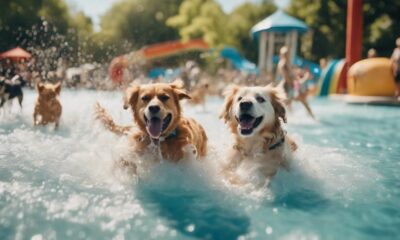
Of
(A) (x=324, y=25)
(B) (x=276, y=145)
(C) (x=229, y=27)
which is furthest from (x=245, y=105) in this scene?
(C) (x=229, y=27)

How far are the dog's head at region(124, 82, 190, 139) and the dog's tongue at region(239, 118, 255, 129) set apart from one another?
70cm

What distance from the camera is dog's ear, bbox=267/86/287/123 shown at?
184 inches

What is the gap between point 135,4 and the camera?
54188 millimetres

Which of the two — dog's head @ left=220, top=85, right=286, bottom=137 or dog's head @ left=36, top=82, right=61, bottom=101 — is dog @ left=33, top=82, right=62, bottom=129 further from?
dog's head @ left=220, top=85, right=286, bottom=137

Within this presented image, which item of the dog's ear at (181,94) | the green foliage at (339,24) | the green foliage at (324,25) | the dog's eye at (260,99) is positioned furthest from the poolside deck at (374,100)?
the green foliage at (324,25)

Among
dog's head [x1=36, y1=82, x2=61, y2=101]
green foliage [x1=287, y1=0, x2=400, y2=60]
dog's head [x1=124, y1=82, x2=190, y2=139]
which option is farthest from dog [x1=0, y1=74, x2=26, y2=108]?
green foliage [x1=287, y1=0, x2=400, y2=60]

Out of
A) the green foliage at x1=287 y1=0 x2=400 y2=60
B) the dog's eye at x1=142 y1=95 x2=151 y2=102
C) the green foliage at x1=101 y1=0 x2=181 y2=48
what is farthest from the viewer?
the green foliage at x1=101 y1=0 x2=181 y2=48

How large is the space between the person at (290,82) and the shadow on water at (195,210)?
712 centimetres

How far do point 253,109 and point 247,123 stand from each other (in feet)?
0.61

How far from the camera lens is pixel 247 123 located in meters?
4.48

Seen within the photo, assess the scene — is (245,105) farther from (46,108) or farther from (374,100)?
(374,100)

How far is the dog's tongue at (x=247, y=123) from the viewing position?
176 inches

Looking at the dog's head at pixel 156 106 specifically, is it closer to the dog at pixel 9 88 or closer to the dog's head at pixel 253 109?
the dog's head at pixel 253 109

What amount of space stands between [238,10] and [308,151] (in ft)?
149
